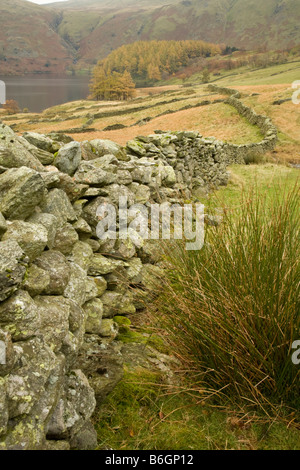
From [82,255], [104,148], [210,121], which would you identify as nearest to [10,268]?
[82,255]

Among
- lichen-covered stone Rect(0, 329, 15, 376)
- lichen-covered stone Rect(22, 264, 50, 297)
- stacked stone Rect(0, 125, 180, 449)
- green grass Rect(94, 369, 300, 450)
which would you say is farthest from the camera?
lichen-covered stone Rect(22, 264, 50, 297)

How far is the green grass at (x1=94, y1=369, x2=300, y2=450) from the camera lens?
2547 mm

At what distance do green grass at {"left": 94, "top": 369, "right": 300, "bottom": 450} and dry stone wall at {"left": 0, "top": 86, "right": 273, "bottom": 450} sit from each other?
0.18 meters

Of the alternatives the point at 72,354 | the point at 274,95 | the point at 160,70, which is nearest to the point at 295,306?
the point at 72,354

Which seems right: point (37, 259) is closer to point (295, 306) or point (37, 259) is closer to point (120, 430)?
point (120, 430)

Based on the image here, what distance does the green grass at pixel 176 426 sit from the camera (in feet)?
8.36

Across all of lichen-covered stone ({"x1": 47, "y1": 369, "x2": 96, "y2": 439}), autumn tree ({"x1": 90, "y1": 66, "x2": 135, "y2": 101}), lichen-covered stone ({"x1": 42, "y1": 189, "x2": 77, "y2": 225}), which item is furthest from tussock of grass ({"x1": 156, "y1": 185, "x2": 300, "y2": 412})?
autumn tree ({"x1": 90, "y1": 66, "x2": 135, "y2": 101})

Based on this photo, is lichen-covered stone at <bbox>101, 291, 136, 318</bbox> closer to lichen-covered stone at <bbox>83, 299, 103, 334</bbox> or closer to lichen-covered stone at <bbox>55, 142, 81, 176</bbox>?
lichen-covered stone at <bbox>83, 299, 103, 334</bbox>

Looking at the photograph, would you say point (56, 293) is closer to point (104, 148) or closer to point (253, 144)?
point (104, 148)

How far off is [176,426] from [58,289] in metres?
1.58

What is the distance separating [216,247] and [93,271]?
1695 mm

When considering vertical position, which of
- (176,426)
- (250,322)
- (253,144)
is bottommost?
(176,426)

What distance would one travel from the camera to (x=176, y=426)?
2.72 m

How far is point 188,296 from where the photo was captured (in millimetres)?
3299
